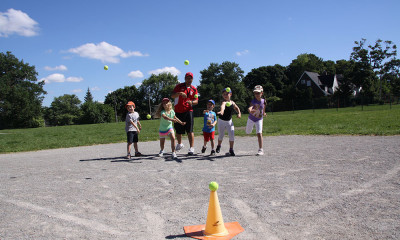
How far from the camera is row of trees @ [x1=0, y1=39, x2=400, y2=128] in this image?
4903cm

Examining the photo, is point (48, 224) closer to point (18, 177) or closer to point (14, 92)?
point (18, 177)

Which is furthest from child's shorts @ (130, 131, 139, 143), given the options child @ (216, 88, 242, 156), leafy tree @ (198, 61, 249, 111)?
leafy tree @ (198, 61, 249, 111)

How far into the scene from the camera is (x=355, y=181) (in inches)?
166

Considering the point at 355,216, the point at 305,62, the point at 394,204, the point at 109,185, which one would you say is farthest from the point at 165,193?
the point at 305,62

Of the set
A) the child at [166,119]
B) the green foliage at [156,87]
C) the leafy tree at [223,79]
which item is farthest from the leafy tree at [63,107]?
the child at [166,119]

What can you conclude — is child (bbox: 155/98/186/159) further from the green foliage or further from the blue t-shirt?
the green foliage

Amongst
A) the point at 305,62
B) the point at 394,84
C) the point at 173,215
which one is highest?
the point at 305,62

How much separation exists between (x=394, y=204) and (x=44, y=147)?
39.1 feet

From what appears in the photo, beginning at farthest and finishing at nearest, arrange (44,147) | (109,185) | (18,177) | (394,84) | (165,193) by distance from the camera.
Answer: (394,84) < (44,147) < (18,177) < (109,185) < (165,193)

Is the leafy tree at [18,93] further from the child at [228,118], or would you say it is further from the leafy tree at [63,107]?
the child at [228,118]

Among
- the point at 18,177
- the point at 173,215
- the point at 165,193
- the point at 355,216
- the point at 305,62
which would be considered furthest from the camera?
the point at 305,62

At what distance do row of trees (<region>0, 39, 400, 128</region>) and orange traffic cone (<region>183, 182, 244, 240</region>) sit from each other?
137 feet

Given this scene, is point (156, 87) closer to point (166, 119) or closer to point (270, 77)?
point (270, 77)

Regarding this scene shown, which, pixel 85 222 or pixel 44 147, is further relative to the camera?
pixel 44 147
